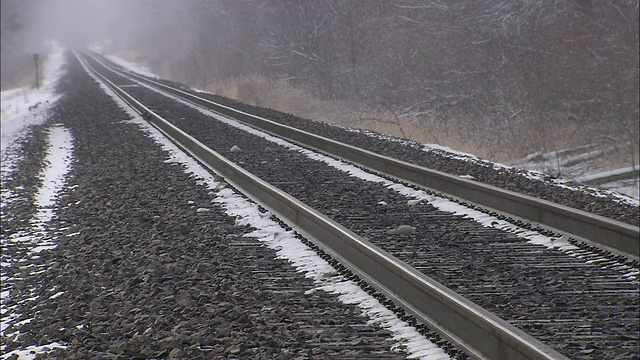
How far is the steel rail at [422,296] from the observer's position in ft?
11.9

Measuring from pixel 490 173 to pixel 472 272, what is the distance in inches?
190

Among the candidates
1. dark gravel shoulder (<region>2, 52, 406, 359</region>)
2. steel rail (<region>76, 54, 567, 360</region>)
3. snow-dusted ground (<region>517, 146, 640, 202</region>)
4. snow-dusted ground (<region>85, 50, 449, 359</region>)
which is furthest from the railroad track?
snow-dusted ground (<region>517, 146, 640, 202</region>)

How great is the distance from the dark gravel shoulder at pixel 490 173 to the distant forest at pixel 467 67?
8.00 ft

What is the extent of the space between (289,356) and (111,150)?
1138 centimetres

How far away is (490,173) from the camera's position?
10.1 meters

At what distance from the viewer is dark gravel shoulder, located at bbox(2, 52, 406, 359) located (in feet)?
14.1

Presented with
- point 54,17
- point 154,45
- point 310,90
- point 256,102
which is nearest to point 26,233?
point 256,102

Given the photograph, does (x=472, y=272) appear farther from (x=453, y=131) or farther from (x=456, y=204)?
(x=453, y=131)

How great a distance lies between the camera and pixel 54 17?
18575cm

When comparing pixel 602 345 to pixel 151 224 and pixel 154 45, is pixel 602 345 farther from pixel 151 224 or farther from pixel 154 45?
pixel 154 45

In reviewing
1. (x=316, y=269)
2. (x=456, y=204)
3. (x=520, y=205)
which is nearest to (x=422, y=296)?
(x=316, y=269)

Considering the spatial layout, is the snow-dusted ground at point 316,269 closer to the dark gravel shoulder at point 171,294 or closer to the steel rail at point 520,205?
the dark gravel shoulder at point 171,294

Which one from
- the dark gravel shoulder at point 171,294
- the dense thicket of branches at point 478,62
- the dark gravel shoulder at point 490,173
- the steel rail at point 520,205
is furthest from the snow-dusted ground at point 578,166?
the dark gravel shoulder at point 171,294

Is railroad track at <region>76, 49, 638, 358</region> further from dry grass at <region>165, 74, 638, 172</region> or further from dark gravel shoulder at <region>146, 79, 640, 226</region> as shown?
dry grass at <region>165, 74, 638, 172</region>
